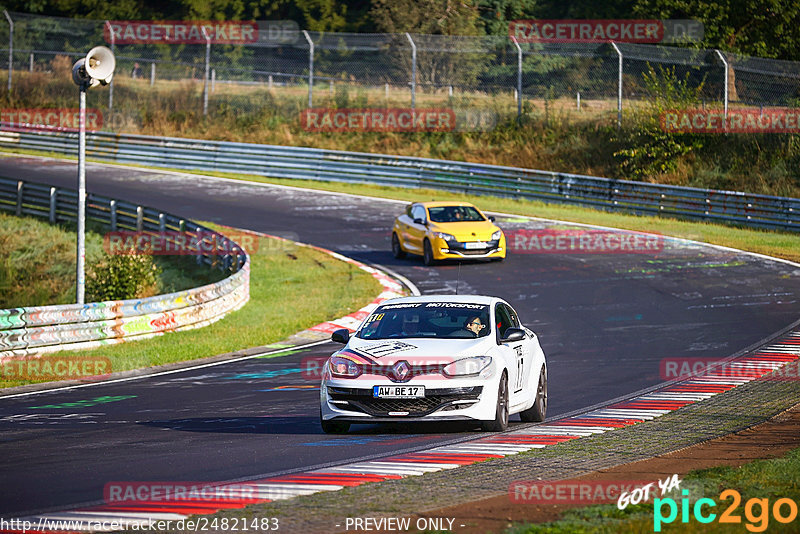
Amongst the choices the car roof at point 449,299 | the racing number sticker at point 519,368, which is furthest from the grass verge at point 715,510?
the car roof at point 449,299

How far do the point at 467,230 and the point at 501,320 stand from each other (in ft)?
47.0

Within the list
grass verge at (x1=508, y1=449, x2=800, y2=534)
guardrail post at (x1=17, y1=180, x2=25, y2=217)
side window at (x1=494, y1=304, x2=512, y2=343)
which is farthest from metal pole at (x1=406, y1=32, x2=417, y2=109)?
grass verge at (x1=508, y1=449, x2=800, y2=534)

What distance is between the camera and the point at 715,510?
726 cm

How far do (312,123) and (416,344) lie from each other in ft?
120

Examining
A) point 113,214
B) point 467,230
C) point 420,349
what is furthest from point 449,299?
point 113,214

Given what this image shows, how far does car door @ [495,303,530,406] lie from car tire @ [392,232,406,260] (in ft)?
52.2

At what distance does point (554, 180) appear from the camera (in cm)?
3697

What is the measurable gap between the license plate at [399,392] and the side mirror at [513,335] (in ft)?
3.67

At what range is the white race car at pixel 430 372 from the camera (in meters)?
10.6

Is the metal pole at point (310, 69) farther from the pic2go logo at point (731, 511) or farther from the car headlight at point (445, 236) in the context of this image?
the pic2go logo at point (731, 511)

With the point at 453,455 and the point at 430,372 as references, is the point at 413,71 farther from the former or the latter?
the point at 453,455

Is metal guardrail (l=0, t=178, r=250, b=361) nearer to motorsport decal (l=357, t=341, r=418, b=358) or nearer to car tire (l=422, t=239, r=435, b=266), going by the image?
car tire (l=422, t=239, r=435, b=266)

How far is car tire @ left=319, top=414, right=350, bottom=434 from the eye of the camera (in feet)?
36.0

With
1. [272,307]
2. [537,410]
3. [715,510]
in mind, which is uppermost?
[715,510]
